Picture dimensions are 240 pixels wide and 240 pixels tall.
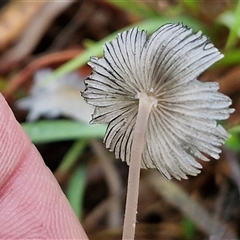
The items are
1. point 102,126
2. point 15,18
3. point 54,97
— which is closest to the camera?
point 102,126

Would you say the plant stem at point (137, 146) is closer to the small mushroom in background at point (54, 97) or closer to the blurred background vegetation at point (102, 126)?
the blurred background vegetation at point (102, 126)

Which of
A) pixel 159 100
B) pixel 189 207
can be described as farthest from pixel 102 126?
pixel 159 100

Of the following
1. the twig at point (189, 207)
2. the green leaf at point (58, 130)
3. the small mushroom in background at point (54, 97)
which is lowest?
the twig at point (189, 207)

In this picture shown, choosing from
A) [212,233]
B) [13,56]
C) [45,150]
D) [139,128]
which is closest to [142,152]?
[139,128]

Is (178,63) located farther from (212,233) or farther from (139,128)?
(212,233)

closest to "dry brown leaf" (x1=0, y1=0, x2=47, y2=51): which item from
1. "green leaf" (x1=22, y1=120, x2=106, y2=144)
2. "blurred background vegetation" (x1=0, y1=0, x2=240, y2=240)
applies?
"blurred background vegetation" (x1=0, y1=0, x2=240, y2=240)

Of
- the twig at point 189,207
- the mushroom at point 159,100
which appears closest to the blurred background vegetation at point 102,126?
the twig at point 189,207

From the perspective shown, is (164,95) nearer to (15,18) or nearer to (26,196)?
(26,196)
